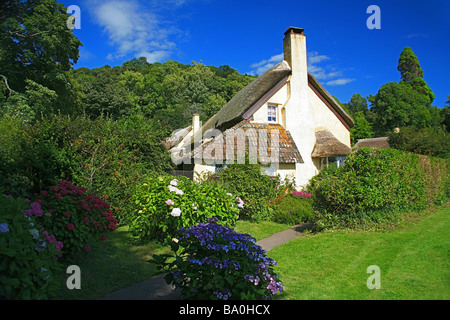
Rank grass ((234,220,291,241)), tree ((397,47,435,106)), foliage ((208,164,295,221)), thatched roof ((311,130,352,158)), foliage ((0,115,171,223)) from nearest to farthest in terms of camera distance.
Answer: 1. foliage ((0,115,171,223))
2. grass ((234,220,291,241))
3. foliage ((208,164,295,221))
4. thatched roof ((311,130,352,158))
5. tree ((397,47,435,106))

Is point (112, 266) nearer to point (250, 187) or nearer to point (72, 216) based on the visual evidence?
point (72, 216)

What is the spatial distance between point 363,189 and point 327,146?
8.52 metres

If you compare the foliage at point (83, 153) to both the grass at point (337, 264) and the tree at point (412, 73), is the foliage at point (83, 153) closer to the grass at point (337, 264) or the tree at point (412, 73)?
the grass at point (337, 264)

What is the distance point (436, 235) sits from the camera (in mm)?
7945

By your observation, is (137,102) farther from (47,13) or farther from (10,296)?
(10,296)

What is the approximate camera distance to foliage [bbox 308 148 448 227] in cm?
908

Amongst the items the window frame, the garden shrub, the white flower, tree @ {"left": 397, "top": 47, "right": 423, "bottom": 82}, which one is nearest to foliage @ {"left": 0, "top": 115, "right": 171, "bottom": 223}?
the white flower

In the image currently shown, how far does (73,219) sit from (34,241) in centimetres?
160

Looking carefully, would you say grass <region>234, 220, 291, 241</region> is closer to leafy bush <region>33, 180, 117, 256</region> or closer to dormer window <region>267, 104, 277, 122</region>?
leafy bush <region>33, 180, 117, 256</region>

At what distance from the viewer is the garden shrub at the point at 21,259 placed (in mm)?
3078

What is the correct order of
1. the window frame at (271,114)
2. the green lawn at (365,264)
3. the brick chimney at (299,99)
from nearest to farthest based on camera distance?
1. the green lawn at (365,264)
2. the brick chimney at (299,99)
3. the window frame at (271,114)

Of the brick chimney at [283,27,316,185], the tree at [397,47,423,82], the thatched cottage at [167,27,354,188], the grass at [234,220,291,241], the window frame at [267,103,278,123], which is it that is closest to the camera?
the grass at [234,220,291,241]

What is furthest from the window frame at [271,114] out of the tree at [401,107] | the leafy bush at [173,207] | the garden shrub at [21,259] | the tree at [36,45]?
the tree at [401,107]

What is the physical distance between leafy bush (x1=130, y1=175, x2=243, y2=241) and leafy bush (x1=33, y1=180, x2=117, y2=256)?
1360 mm
